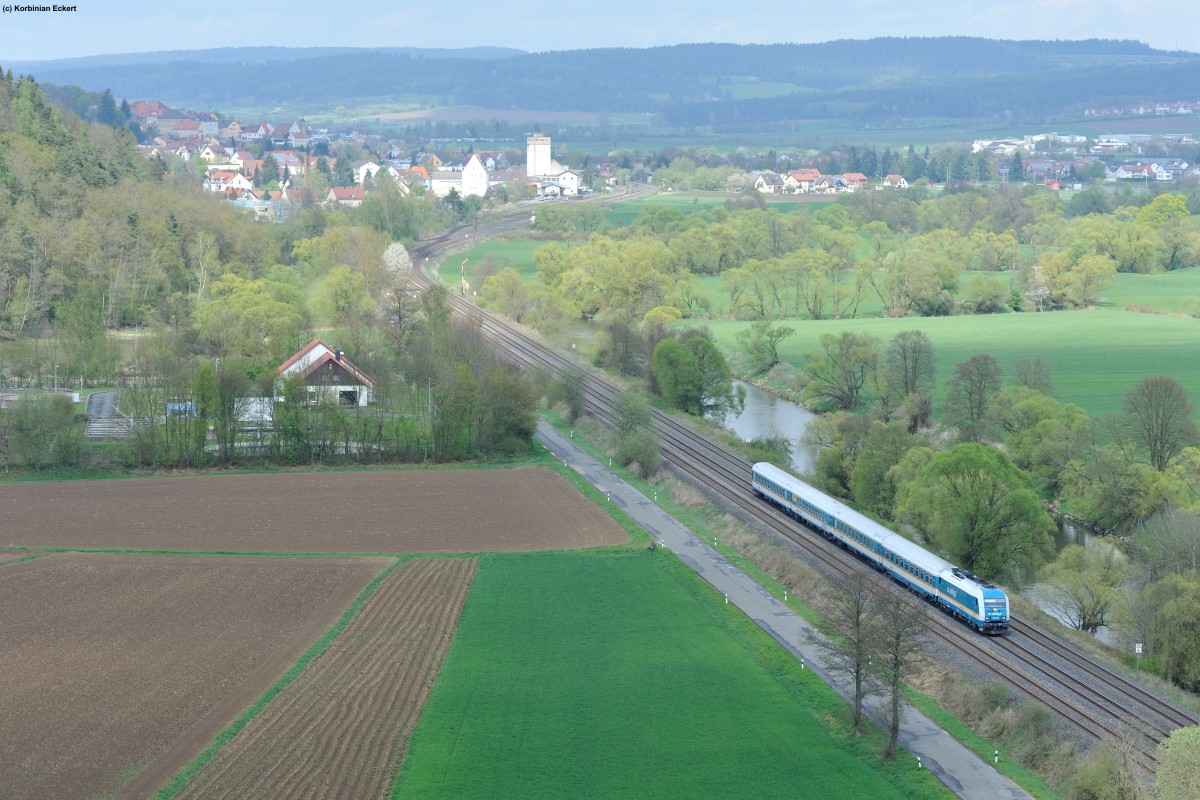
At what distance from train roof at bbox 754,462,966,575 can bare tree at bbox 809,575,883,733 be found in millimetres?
6832

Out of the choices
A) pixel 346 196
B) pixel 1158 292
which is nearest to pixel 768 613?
pixel 1158 292

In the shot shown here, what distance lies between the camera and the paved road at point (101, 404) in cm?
6450

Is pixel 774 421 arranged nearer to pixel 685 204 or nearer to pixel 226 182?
pixel 685 204

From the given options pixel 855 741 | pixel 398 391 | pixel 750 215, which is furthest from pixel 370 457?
pixel 750 215

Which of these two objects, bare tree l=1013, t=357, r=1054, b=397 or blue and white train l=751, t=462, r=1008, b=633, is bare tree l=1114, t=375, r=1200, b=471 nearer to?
bare tree l=1013, t=357, r=1054, b=397

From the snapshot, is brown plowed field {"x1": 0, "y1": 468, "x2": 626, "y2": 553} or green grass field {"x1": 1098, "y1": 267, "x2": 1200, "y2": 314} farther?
green grass field {"x1": 1098, "y1": 267, "x2": 1200, "y2": 314}

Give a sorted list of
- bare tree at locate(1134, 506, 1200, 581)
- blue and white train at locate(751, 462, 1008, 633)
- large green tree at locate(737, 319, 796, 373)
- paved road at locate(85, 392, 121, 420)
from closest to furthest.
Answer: blue and white train at locate(751, 462, 1008, 633) < bare tree at locate(1134, 506, 1200, 581) < paved road at locate(85, 392, 121, 420) < large green tree at locate(737, 319, 796, 373)

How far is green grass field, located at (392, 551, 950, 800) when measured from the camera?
27.7 meters

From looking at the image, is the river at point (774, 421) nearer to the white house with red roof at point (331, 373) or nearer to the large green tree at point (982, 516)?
the large green tree at point (982, 516)

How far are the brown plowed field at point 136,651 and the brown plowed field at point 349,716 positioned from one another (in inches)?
39.6

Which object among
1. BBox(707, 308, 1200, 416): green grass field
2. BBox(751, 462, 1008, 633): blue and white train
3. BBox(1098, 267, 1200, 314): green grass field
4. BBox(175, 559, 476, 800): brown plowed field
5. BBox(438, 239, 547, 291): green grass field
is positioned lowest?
BBox(175, 559, 476, 800): brown plowed field

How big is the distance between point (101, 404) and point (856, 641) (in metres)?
48.1

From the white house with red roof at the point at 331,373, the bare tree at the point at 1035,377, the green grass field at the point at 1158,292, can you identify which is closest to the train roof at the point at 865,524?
the bare tree at the point at 1035,377

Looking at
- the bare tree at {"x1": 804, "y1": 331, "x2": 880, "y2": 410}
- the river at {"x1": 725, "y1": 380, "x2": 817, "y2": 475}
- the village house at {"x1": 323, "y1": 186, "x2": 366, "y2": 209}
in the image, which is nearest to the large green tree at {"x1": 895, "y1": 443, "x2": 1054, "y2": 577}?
the river at {"x1": 725, "y1": 380, "x2": 817, "y2": 475}
